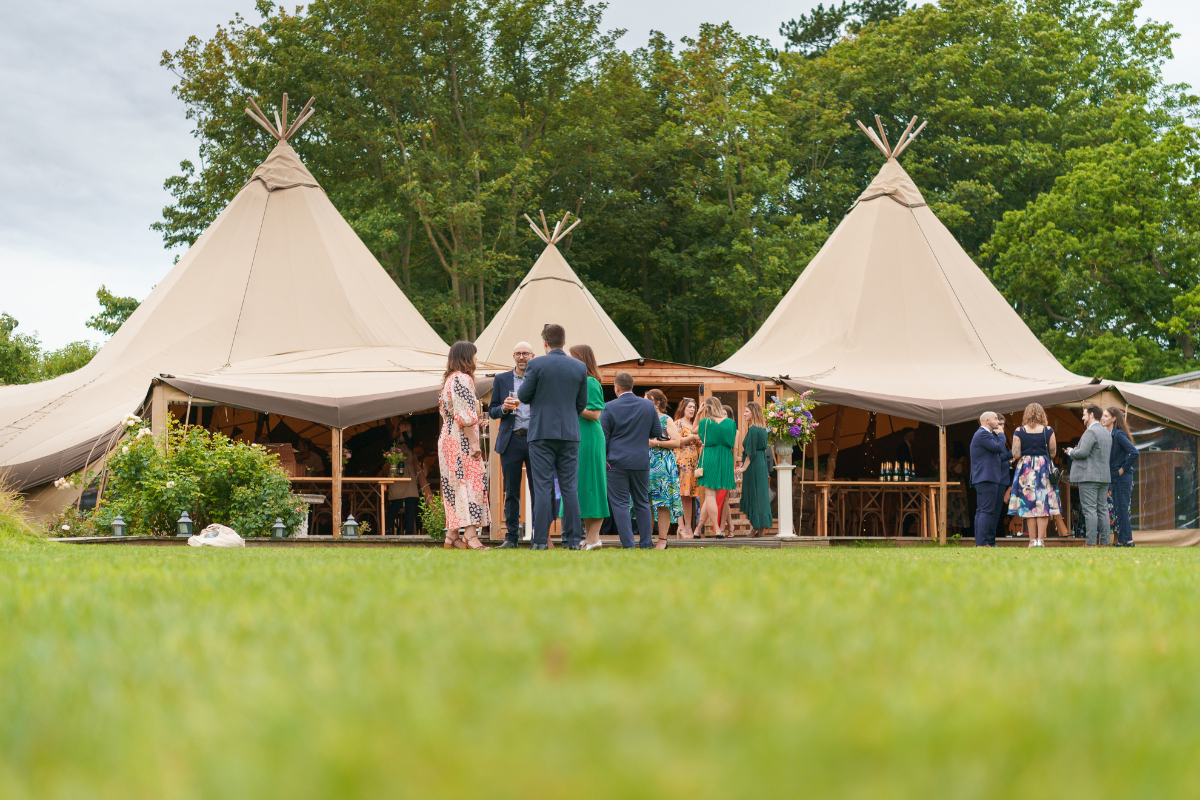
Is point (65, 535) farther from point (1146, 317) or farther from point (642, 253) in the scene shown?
point (1146, 317)

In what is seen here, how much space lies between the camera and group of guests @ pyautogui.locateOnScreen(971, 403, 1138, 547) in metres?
12.5

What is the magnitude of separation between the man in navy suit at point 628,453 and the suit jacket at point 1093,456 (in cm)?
567

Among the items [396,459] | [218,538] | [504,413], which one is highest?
[504,413]

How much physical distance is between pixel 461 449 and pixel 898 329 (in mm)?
10226

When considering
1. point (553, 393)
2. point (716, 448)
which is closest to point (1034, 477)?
point (716, 448)

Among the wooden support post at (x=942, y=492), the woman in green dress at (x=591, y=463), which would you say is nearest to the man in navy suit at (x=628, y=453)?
the woman in green dress at (x=591, y=463)

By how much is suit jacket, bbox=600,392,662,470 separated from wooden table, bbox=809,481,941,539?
5957 mm

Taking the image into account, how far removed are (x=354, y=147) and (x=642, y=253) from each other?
8.03m

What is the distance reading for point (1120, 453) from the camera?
13.3 meters

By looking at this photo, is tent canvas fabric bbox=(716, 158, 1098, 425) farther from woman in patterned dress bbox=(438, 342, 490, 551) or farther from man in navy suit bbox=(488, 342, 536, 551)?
woman in patterned dress bbox=(438, 342, 490, 551)

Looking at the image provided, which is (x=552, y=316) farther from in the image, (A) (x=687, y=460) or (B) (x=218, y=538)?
(B) (x=218, y=538)

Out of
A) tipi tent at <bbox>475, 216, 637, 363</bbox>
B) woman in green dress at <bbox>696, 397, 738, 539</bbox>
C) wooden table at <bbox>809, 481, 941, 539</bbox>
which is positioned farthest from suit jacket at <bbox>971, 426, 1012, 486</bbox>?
tipi tent at <bbox>475, 216, 637, 363</bbox>

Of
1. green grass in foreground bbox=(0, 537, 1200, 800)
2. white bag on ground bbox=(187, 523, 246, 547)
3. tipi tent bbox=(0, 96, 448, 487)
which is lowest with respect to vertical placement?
white bag on ground bbox=(187, 523, 246, 547)

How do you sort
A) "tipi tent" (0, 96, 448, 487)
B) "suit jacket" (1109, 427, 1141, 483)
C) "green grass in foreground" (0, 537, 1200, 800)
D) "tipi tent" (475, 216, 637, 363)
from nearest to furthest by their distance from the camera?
"green grass in foreground" (0, 537, 1200, 800), "suit jacket" (1109, 427, 1141, 483), "tipi tent" (0, 96, 448, 487), "tipi tent" (475, 216, 637, 363)
